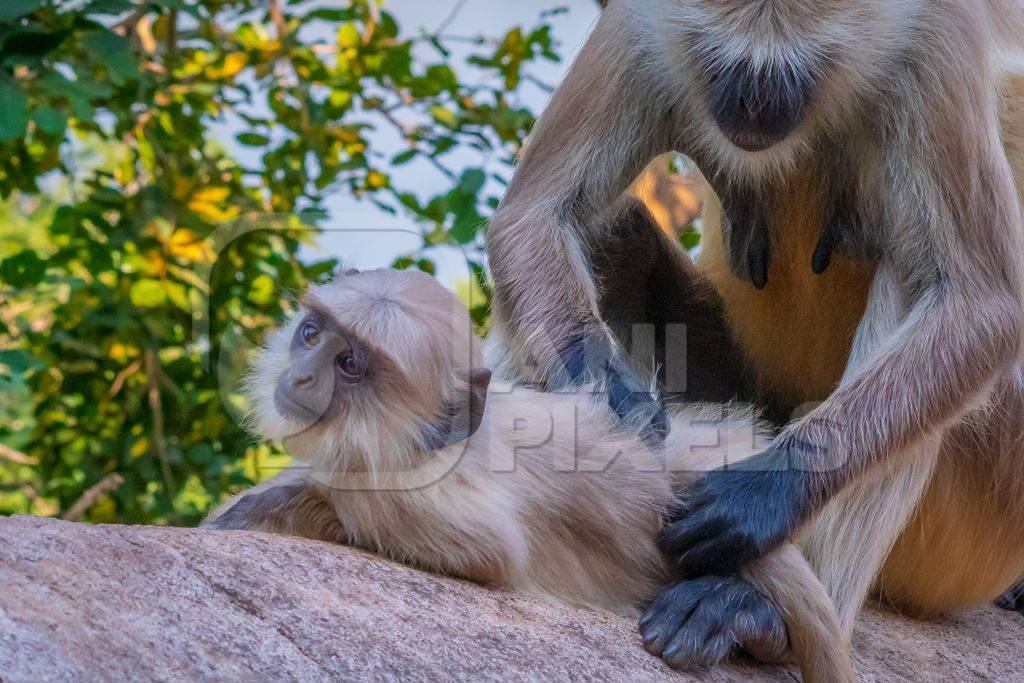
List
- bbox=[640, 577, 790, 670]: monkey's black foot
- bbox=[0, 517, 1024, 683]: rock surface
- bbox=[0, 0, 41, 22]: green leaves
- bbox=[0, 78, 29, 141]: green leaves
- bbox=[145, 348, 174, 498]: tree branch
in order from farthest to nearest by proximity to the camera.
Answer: bbox=[145, 348, 174, 498]: tree branch
bbox=[0, 78, 29, 141]: green leaves
bbox=[0, 0, 41, 22]: green leaves
bbox=[640, 577, 790, 670]: monkey's black foot
bbox=[0, 517, 1024, 683]: rock surface

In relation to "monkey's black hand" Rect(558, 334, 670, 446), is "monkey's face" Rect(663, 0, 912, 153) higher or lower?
higher

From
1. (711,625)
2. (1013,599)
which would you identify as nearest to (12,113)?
(711,625)

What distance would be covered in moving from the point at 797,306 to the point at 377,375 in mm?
1526

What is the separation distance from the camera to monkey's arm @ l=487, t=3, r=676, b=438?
11.9ft

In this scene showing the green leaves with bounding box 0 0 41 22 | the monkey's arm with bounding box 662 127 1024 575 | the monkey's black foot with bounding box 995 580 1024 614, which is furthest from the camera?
the monkey's black foot with bounding box 995 580 1024 614

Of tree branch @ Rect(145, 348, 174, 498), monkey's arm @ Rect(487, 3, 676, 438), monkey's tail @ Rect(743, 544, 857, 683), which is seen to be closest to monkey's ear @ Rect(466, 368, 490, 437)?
monkey's arm @ Rect(487, 3, 676, 438)

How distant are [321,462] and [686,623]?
36.7 inches

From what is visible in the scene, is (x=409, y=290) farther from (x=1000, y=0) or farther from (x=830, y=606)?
(x=1000, y=0)

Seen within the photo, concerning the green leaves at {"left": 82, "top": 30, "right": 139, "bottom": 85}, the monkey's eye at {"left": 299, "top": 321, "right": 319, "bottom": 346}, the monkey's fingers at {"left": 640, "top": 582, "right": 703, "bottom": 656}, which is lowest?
the monkey's fingers at {"left": 640, "top": 582, "right": 703, "bottom": 656}

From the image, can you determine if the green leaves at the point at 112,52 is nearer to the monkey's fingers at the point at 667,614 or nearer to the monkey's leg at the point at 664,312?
the monkey's leg at the point at 664,312

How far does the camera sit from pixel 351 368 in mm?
2848

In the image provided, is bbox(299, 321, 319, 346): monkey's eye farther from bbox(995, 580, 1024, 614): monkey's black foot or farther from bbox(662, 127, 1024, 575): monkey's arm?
bbox(995, 580, 1024, 614): monkey's black foot

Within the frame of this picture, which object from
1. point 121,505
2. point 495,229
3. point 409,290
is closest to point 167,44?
point 121,505

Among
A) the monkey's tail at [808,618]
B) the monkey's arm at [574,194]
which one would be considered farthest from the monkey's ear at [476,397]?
the monkey's tail at [808,618]
